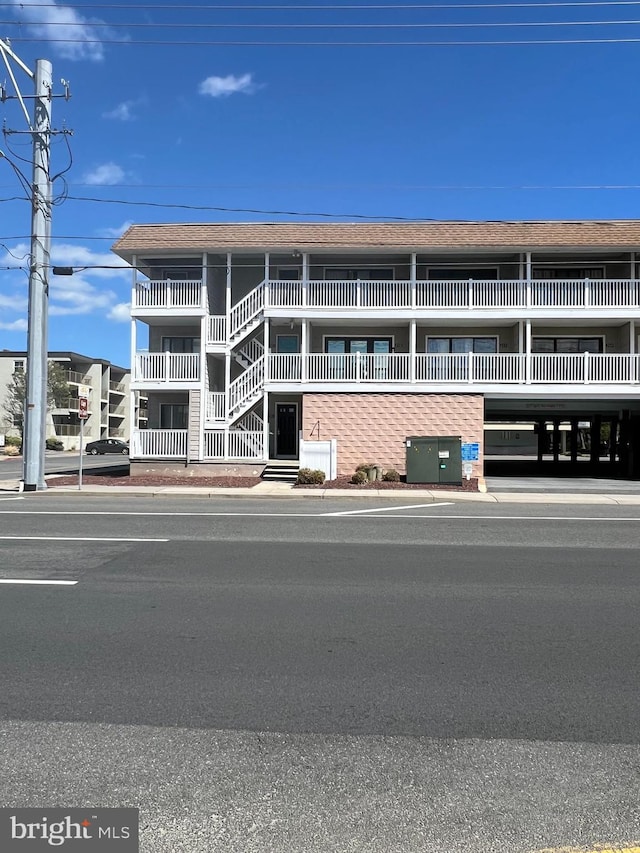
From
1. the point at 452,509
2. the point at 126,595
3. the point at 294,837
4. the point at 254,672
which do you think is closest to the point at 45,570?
the point at 126,595

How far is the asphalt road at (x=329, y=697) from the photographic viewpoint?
302 centimetres

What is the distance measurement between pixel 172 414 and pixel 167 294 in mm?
4556

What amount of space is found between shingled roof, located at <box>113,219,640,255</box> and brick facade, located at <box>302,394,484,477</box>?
5.38 meters

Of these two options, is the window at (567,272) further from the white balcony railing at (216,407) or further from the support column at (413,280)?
the white balcony railing at (216,407)

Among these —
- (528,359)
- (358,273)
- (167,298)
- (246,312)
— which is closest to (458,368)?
(528,359)

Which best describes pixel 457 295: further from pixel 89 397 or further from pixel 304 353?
pixel 89 397

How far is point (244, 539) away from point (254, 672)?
5.73 m

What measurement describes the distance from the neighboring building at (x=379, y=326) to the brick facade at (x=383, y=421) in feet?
0.16

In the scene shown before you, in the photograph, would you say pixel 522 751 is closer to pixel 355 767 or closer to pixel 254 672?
pixel 355 767

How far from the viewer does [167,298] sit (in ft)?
76.0

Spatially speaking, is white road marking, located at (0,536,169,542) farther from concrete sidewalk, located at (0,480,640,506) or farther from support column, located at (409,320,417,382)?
support column, located at (409,320,417,382)

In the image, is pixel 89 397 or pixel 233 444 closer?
pixel 233 444

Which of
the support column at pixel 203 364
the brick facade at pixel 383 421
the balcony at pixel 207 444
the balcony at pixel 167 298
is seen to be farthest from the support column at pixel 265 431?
the balcony at pixel 167 298

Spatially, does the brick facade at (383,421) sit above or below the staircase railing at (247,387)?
below
